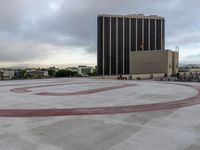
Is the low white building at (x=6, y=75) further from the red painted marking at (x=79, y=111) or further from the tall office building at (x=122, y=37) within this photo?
the tall office building at (x=122, y=37)

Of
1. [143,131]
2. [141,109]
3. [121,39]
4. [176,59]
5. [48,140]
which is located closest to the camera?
[48,140]

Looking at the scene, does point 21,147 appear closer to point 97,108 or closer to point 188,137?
point 188,137

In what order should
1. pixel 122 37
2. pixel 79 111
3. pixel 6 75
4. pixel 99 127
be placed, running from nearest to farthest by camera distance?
1. pixel 99 127
2. pixel 79 111
3. pixel 6 75
4. pixel 122 37

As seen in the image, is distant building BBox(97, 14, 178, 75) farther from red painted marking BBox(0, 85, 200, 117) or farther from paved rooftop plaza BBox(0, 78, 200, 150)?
paved rooftop plaza BBox(0, 78, 200, 150)

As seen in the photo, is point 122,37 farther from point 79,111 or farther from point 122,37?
point 79,111

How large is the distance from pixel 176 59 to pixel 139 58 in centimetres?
1016

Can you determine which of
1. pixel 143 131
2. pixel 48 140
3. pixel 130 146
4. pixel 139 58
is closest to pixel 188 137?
pixel 143 131

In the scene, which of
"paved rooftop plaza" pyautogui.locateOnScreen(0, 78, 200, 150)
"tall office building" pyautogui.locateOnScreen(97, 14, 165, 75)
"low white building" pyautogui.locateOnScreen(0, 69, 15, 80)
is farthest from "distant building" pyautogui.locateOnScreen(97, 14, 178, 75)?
"paved rooftop plaza" pyautogui.locateOnScreen(0, 78, 200, 150)

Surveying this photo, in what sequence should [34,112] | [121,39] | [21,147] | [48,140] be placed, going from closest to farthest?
1. [21,147]
2. [48,140]
3. [34,112]
4. [121,39]

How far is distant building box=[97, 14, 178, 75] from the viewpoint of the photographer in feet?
298

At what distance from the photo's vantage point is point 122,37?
93.3m

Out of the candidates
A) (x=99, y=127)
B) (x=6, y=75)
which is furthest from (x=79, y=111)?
(x=6, y=75)

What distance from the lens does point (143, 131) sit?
781cm

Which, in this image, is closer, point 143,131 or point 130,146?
point 130,146
